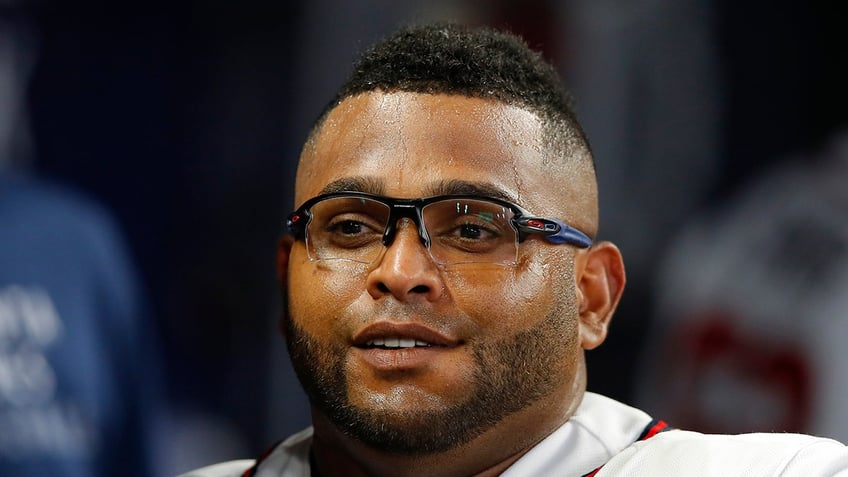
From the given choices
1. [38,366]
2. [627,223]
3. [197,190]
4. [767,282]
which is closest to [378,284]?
[38,366]

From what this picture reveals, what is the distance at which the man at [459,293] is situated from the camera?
1782 mm

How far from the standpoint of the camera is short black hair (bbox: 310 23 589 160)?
1969 mm

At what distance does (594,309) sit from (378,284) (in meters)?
0.47

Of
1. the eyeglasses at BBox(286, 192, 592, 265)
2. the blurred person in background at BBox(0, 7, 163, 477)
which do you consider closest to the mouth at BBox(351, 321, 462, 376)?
the eyeglasses at BBox(286, 192, 592, 265)

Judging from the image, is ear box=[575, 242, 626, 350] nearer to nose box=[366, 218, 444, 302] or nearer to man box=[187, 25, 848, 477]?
man box=[187, 25, 848, 477]

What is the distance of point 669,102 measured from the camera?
367 cm

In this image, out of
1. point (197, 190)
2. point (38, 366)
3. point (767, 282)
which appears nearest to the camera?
point (38, 366)

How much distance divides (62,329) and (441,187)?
1.47m

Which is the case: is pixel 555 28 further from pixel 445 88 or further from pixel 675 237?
pixel 445 88

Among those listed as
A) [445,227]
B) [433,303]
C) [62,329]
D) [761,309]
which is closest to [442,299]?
[433,303]

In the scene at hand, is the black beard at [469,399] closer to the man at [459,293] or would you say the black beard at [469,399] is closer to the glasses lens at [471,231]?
the man at [459,293]

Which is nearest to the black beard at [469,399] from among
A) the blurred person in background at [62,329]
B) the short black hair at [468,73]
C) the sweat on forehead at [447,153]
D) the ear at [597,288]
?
the ear at [597,288]

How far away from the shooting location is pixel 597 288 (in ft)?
6.77

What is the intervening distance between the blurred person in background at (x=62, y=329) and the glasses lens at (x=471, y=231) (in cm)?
140
